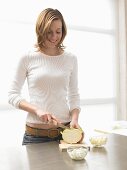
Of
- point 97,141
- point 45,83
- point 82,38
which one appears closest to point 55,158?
point 97,141

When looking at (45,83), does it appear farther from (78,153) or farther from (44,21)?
(78,153)

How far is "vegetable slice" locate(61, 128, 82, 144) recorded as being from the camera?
1389 mm

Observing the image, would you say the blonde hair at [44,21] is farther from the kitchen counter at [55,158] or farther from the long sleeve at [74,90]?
the kitchen counter at [55,158]

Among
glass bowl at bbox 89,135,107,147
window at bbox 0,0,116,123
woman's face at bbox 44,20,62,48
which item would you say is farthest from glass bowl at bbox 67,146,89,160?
window at bbox 0,0,116,123

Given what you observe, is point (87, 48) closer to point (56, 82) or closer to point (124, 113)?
point (124, 113)

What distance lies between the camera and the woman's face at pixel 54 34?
61.2 inches

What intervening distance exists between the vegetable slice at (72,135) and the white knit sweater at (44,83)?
6.4 inches

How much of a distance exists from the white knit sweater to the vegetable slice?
0.16m

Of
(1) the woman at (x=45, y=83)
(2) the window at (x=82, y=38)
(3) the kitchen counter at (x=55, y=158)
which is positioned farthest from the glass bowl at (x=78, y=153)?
(2) the window at (x=82, y=38)

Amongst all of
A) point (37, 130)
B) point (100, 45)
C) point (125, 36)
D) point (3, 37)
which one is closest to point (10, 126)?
point (3, 37)

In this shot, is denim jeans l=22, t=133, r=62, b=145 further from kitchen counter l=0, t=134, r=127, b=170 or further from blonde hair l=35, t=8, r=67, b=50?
blonde hair l=35, t=8, r=67, b=50

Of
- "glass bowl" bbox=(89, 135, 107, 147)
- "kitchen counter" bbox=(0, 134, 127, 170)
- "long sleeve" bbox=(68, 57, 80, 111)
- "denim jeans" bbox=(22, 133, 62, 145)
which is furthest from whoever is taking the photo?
"long sleeve" bbox=(68, 57, 80, 111)

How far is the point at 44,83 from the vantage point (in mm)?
1530

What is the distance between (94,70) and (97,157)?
6.96 feet
